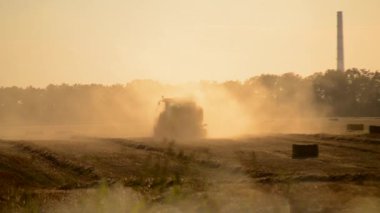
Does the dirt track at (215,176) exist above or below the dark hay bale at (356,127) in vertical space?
below

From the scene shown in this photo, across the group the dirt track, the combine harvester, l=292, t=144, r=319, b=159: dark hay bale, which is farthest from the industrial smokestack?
l=292, t=144, r=319, b=159: dark hay bale

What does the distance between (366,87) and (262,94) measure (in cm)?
2884

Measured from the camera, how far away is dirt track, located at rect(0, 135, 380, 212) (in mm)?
14758

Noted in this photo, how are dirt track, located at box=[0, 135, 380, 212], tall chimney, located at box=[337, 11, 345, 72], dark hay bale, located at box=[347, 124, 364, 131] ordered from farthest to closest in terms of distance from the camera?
1. tall chimney, located at box=[337, 11, 345, 72]
2. dark hay bale, located at box=[347, 124, 364, 131]
3. dirt track, located at box=[0, 135, 380, 212]

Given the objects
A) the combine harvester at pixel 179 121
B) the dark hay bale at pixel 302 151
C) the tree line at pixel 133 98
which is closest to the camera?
the dark hay bale at pixel 302 151

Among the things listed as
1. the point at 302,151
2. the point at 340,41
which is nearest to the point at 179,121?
the point at 302,151

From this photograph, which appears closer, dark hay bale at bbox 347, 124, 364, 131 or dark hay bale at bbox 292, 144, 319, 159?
dark hay bale at bbox 292, 144, 319, 159

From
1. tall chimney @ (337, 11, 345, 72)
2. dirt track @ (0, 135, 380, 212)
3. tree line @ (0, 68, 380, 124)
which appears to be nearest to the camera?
dirt track @ (0, 135, 380, 212)

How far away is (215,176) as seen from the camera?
19.6m

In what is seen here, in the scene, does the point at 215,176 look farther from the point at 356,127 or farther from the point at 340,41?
the point at 340,41

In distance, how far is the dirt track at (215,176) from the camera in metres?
14.8

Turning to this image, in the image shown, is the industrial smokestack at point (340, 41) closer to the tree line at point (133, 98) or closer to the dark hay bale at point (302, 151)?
the tree line at point (133, 98)

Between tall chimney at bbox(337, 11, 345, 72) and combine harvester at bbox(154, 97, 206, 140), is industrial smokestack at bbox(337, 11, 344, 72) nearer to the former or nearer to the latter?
tall chimney at bbox(337, 11, 345, 72)

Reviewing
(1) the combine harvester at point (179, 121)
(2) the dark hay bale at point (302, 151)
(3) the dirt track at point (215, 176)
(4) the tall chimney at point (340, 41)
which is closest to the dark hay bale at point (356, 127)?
(1) the combine harvester at point (179, 121)
